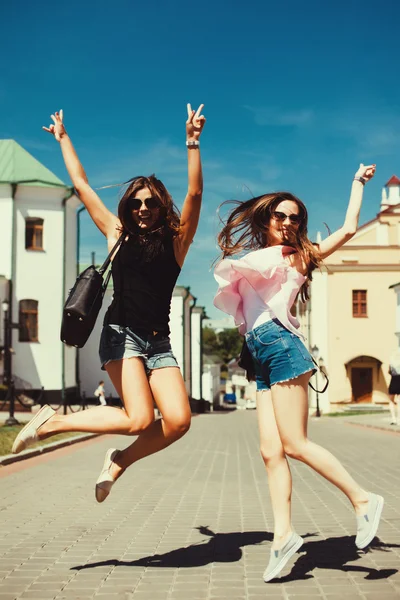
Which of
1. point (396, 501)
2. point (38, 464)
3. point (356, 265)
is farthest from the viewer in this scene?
point (356, 265)

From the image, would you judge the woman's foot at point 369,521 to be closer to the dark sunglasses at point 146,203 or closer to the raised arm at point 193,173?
the raised arm at point 193,173

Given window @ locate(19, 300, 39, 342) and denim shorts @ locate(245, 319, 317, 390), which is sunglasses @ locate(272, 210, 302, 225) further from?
window @ locate(19, 300, 39, 342)

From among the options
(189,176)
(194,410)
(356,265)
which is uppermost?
(356,265)

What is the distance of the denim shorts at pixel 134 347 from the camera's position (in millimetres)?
4523

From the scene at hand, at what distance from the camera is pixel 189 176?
14.9ft

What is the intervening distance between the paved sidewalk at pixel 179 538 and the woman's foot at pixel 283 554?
0.27ft

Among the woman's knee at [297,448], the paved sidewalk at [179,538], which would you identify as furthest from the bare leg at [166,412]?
the paved sidewalk at [179,538]

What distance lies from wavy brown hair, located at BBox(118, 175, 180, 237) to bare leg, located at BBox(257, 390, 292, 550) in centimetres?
114

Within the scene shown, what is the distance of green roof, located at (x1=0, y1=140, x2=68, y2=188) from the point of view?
129 ft

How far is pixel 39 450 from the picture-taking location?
44.1 feet

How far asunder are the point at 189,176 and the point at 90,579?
7.82 feet

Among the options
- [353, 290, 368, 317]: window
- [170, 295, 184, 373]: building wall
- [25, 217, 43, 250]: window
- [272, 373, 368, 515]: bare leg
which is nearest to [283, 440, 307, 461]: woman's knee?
[272, 373, 368, 515]: bare leg

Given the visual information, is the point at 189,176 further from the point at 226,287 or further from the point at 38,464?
the point at 38,464

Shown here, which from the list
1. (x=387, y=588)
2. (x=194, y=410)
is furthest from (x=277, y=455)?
(x=194, y=410)
